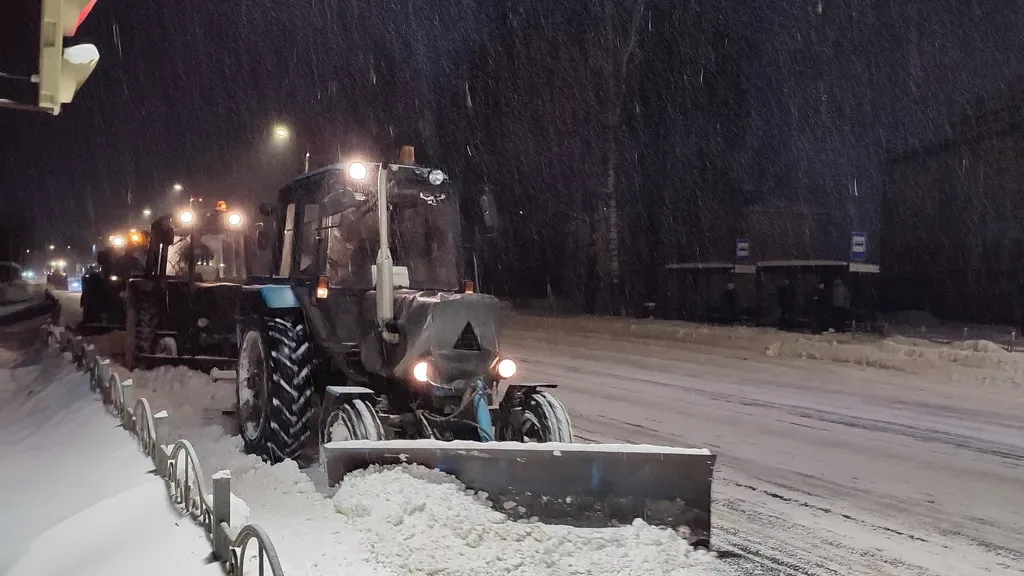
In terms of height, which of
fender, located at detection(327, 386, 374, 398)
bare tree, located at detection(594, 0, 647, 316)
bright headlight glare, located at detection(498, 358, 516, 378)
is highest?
bare tree, located at detection(594, 0, 647, 316)

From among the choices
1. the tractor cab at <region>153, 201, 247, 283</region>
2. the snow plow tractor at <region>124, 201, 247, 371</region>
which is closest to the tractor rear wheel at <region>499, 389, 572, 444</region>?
the snow plow tractor at <region>124, 201, 247, 371</region>

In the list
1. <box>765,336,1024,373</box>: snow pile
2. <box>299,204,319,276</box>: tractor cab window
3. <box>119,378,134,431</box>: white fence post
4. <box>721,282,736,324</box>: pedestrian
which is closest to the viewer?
<box>299,204,319,276</box>: tractor cab window

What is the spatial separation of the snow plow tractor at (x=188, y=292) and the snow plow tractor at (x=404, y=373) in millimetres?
5023

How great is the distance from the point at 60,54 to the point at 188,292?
919cm

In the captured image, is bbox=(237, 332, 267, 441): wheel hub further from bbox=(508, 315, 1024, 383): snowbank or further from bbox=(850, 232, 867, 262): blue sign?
bbox=(850, 232, 867, 262): blue sign

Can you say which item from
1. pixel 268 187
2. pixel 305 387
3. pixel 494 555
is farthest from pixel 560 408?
pixel 268 187

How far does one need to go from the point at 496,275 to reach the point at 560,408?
1279 inches

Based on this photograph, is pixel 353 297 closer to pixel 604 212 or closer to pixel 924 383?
pixel 924 383

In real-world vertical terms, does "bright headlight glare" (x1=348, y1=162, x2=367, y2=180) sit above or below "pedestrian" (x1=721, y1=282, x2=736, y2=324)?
above

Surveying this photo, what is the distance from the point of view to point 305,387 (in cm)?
632

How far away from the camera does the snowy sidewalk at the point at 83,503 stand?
4465 mm

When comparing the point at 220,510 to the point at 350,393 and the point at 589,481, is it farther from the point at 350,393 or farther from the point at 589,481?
the point at 589,481

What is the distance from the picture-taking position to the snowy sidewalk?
4465mm

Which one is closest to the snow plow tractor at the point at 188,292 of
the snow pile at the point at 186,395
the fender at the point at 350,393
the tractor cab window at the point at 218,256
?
the tractor cab window at the point at 218,256
